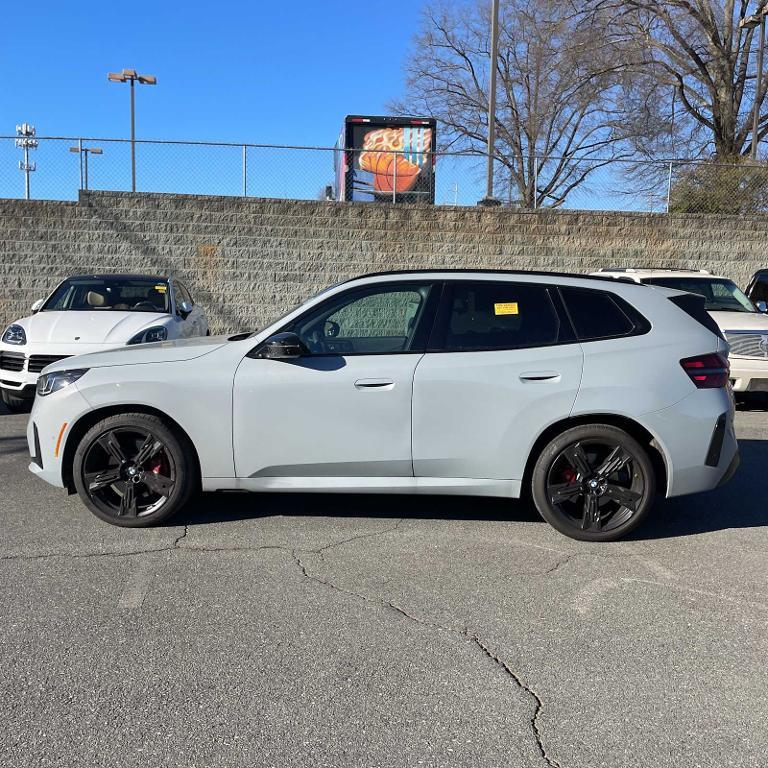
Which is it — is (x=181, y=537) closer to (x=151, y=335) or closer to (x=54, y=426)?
(x=54, y=426)

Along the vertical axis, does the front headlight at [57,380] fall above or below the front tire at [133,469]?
above

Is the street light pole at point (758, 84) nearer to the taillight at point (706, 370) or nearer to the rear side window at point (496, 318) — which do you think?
the taillight at point (706, 370)

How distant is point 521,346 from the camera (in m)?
5.05

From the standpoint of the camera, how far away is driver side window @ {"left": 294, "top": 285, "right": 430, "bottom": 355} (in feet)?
16.7

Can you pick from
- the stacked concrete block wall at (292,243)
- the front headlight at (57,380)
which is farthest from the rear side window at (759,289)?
the front headlight at (57,380)

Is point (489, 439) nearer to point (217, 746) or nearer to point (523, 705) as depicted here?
point (523, 705)

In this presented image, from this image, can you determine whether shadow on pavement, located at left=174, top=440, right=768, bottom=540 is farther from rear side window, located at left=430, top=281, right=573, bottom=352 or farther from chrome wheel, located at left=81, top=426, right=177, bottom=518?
rear side window, located at left=430, top=281, right=573, bottom=352

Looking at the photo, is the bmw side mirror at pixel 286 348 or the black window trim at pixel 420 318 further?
the black window trim at pixel 420 318

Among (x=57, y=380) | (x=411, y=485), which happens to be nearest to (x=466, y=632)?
(x=411, y=485)

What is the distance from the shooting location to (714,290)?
11305mm

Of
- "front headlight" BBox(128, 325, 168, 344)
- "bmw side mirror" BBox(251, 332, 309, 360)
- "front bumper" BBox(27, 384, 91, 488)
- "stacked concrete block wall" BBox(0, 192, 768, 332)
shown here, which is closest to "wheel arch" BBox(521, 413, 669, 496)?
"bmw side mirror" BBox(251, 332, 309, 360)

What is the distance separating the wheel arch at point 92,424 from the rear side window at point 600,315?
2.60 m

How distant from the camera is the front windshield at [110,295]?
32.7 ft

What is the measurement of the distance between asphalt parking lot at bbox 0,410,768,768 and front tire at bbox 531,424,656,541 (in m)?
0.14
